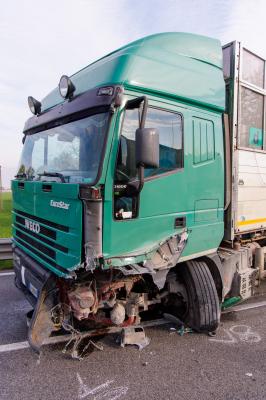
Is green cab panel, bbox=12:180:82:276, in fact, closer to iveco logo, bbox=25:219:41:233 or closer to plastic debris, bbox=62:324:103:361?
iveco logo, bbox=25:219:41:233

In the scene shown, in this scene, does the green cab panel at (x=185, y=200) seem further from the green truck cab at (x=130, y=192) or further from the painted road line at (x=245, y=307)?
the painted road line at (x=245, y=307)

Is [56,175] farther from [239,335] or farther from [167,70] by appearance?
[239,335]

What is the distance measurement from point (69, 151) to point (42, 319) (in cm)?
167

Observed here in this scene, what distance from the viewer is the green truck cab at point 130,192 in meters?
2.72

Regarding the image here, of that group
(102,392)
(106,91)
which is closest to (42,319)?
(102,392)

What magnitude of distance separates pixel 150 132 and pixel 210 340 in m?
2.52

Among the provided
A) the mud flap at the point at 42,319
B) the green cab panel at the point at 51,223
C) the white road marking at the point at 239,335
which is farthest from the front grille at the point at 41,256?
the white road marking at the point at 239,335

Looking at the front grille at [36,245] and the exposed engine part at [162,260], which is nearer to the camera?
the exposed engine part at [162,260]

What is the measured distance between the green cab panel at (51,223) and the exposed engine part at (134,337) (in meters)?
1.10

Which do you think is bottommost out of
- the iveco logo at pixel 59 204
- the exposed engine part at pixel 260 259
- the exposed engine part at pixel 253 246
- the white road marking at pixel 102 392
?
the white road marking at pixel 102 392

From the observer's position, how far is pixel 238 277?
4125 millimetres

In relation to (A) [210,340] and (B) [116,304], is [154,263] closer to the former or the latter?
(B) [116,304]

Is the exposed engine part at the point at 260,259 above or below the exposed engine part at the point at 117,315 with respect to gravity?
above

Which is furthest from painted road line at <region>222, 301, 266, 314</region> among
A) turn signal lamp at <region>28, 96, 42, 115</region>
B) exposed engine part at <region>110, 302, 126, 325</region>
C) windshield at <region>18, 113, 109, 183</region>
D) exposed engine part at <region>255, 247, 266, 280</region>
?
turn signal lamp at <region>28, 96, 42, 115</region>
